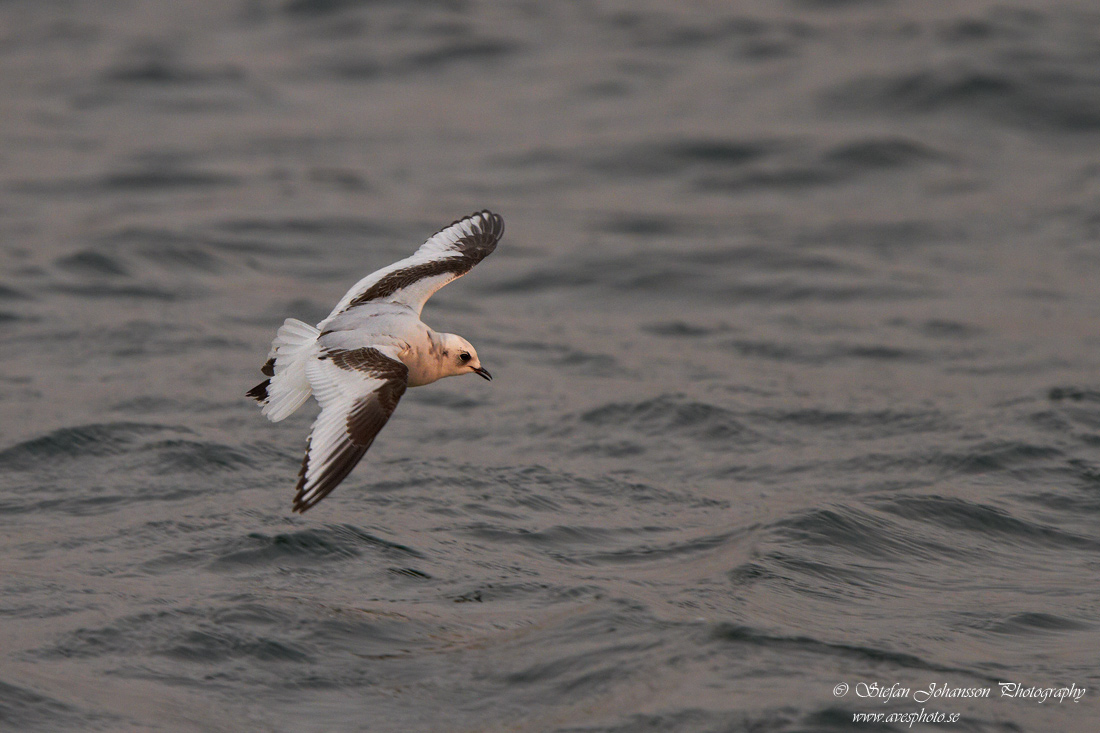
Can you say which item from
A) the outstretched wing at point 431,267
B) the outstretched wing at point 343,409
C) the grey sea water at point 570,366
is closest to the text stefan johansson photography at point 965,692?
the grey sea water at point 570,366

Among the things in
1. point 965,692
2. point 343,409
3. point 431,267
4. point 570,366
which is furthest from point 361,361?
point 570,366

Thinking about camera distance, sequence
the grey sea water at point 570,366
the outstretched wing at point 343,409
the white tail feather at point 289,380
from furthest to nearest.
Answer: the white tail feather at point 289,380
the grey sea water at point 570,366
the outstretched wing at point 343,409

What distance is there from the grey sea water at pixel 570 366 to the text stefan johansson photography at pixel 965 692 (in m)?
0.05

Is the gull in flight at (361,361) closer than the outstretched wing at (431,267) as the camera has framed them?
Yes

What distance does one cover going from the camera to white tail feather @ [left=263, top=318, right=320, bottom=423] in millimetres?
8141

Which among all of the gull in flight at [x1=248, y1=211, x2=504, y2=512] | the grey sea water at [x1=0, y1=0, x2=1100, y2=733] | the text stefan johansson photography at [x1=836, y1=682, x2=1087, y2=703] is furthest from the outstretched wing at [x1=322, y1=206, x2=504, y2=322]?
the text stefan johansson photography at [x1=836, y1=682, x2=1087, y2=703]

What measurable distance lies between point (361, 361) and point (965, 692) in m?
3.48

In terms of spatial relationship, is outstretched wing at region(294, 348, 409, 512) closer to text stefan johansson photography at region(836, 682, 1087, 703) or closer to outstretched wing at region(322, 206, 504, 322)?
outstretched wing at region(322, 206, 504, 322)

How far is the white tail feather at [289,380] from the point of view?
26.7 feet

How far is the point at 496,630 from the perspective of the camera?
783cm

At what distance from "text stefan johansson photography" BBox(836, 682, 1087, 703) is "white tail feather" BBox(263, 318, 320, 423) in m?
3.25

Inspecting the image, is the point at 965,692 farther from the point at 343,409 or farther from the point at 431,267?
the point at 431,267

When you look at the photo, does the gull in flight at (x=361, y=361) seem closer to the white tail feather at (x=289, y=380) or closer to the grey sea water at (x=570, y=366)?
the white tail feather at (x=289, y=380)

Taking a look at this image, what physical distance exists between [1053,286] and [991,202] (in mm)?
2240
